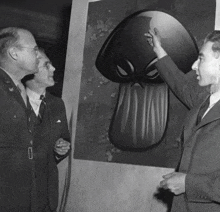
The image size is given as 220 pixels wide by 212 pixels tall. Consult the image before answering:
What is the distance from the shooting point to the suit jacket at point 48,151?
2.52m

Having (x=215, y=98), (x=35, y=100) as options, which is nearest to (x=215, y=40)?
(x=215, y=98)

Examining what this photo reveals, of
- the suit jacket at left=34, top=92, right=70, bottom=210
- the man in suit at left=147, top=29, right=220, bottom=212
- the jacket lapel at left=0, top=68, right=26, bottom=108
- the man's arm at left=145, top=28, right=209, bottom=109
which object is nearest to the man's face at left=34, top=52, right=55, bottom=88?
the suit jacket at left=34, top=92, right=70, bottom=210

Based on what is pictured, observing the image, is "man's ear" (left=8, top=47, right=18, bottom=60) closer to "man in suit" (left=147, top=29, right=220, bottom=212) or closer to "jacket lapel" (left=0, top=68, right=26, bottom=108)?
"jacket lapel" (left=0, top=68, right=26, bottom=108)

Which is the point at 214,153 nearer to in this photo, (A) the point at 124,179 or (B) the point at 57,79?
(A) the point at 124,179

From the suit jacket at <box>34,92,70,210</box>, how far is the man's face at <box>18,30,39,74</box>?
356mm

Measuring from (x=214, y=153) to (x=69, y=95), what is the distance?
6.32ft

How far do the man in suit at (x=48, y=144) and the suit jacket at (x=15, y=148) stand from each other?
102mm

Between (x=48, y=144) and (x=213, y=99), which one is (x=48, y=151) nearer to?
(x=48, y=144)

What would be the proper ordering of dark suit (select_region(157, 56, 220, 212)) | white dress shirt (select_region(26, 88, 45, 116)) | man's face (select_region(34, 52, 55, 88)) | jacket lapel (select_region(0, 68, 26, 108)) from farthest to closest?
man's face (select_region(34, 52, 55, 88)) < white dress shirt (select_region(26, 88, 45, 116)) < jacket lapel (select_region(0, 68, 26, 108)) < dark suit (select_region(157, 56, 220, 212))

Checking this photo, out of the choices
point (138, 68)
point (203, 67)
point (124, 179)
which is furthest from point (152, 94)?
point (203, 67)

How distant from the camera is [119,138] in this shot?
2.98 m

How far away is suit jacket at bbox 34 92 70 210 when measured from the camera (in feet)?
8.27

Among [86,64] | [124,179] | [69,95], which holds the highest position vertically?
[86,64]

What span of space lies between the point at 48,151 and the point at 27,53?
674 mm
